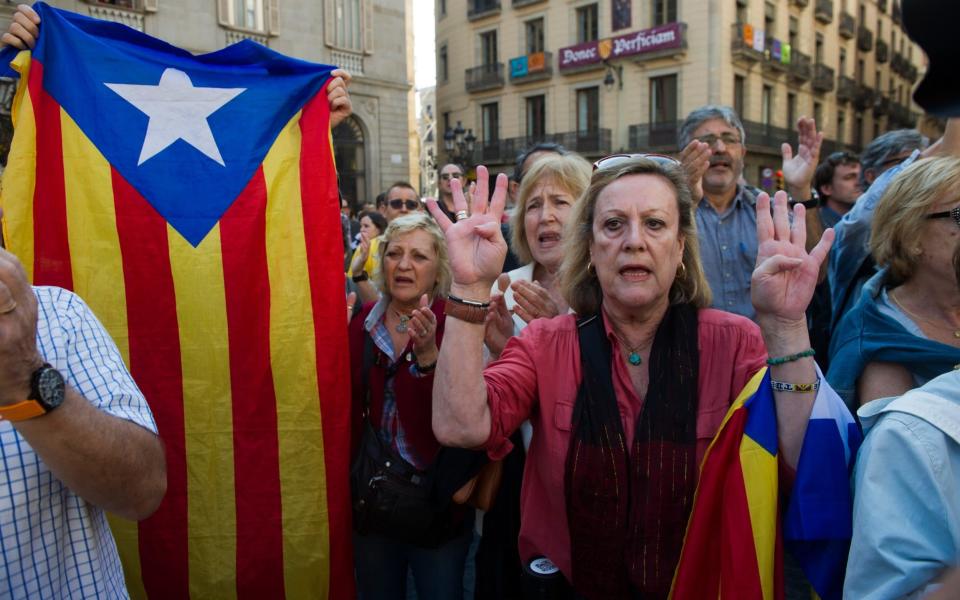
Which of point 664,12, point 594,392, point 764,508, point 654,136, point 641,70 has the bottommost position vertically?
point 764,508

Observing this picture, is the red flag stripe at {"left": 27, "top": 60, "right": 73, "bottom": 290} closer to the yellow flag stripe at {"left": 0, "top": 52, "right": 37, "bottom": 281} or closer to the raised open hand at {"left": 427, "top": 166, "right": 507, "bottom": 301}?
the yellow flag stripe at {"left": 0, "top": 52, "right": 37, "bottom": 281}

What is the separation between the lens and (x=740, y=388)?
72.1 inches

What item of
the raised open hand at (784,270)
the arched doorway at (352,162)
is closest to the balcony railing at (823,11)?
the arched doorway at (352,162)

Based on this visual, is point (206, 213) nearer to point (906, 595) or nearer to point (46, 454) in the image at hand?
point (46, 454)

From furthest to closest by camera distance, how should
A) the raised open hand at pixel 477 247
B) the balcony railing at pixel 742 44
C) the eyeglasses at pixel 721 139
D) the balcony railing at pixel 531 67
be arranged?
the balcony railing at pixel 531 67 → the balcony railing at pixel 742 44 → the eyeglasses at pixel 721 139 → the raised open hand at pixel 477 247

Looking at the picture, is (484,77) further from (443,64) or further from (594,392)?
(594,392)

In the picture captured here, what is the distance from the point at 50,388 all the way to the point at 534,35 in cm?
3077

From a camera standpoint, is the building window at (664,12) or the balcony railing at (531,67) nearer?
the building window at (664,12)

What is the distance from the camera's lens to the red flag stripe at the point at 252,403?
2508 millimetres

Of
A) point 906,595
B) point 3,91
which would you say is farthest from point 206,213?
point 3,91

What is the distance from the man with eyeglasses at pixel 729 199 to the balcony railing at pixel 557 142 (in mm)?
21843

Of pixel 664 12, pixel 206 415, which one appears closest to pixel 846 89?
pixel 664 12

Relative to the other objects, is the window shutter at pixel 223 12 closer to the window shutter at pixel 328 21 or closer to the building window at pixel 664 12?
the window shutter at pixel 328 21

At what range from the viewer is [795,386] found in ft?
5.34
